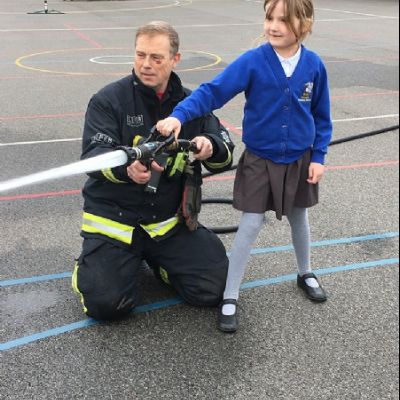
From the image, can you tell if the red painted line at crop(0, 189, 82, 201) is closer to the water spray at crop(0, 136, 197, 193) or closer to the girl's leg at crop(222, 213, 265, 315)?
the girl's leg at crop(222, 213, 265, 315)

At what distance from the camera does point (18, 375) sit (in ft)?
8.66

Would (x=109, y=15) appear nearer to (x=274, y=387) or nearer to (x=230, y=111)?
(x=230, y=111)

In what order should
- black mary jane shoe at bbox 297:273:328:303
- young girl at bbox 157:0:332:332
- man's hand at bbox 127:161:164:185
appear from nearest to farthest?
1. man's hand at bbox 127:161:164:185
2. young girl at bbox 157:0:332:332
3. black mary jane shoe at bbox 297:273:328:303

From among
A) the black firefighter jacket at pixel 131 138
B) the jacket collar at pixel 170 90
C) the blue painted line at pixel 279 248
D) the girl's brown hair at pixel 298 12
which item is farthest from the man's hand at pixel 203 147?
the blue painted line at pixel 279 248

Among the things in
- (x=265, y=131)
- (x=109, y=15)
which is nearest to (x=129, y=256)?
(x=265, y=131)

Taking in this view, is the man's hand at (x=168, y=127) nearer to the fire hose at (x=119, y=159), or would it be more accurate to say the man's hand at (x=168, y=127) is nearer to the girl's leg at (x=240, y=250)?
the fire hose at (x=119, y=159)

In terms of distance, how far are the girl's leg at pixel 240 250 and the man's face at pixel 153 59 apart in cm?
→ 93

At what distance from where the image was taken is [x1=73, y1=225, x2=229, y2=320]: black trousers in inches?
118

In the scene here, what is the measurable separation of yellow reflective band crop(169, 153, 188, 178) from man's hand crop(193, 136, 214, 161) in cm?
16

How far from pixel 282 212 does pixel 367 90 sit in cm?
721

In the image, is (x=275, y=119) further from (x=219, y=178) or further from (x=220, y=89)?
(x=219, y=178)

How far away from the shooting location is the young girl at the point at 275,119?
8.92ft

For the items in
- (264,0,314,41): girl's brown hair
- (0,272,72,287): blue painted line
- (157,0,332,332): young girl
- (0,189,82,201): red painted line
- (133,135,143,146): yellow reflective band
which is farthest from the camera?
(0,189,82,201): red painted line

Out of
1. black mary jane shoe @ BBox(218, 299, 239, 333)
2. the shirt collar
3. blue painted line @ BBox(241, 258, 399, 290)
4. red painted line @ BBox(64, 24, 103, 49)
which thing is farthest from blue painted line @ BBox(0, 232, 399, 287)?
red painted line @ BBox(64, 24, 103, 49)
